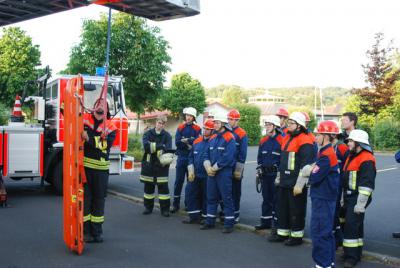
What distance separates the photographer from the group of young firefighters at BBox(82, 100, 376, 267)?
550cm

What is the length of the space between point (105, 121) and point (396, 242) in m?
4.75

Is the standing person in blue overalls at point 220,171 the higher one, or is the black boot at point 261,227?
the standing person in blue overalls at point 220,171

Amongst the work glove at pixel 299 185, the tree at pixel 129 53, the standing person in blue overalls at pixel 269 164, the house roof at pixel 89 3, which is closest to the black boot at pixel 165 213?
the standing person in blue overalls at pixel 269 164

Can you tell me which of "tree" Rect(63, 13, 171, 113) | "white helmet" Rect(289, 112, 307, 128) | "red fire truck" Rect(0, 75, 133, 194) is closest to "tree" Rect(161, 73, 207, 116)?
"tree" Rect(63, 13, 171, 113)

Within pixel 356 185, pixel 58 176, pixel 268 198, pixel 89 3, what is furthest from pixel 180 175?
pixel 356 185

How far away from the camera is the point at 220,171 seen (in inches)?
298

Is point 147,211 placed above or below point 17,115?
below

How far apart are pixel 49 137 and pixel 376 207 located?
24.9 feet

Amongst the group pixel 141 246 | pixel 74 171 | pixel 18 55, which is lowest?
pixel 141 246

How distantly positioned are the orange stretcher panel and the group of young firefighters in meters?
0.19

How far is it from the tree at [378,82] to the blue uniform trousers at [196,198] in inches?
1170

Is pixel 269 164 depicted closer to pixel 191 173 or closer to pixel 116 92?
pixel 191 173

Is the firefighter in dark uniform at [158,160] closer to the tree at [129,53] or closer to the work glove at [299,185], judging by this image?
the work glove at [299,185]

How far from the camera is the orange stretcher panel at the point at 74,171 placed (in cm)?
604
